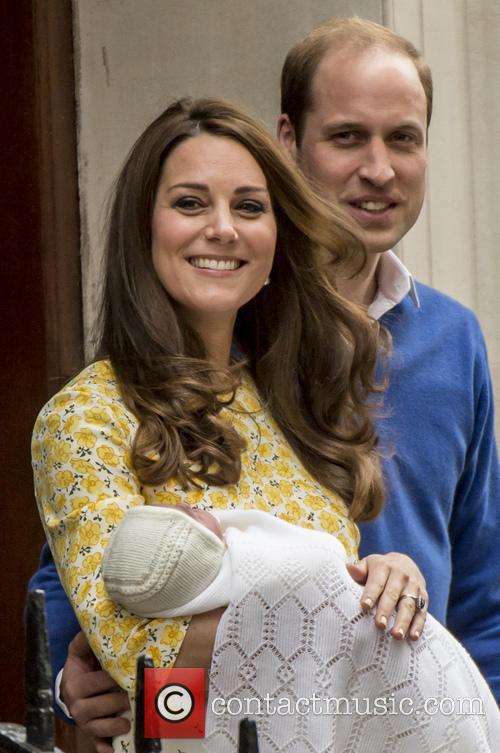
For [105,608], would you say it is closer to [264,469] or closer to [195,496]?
[195,496]

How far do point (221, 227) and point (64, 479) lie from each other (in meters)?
0.54

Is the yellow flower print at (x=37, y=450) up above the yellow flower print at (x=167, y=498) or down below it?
above

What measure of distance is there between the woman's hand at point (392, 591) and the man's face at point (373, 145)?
3.48 feet

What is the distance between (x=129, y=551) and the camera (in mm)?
2256

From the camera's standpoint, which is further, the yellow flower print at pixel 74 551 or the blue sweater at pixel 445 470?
the blue sweater at pixel 445 470

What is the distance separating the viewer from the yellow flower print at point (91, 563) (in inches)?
93.3

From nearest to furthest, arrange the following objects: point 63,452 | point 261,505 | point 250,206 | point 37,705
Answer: point 37,705, point 63,452, point 261,505, point 250,206

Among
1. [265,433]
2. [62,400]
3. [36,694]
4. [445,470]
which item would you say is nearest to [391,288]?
[445,470]

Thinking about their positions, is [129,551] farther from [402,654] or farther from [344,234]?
[344,234]

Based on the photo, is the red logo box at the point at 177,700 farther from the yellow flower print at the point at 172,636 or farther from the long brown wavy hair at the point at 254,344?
the long brown wavy hair at the point at 254,344

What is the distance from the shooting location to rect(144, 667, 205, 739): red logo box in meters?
2.30

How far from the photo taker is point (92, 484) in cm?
241

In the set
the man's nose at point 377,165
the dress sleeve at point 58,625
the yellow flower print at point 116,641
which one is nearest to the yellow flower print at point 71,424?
the yellow flower print at point 116,641

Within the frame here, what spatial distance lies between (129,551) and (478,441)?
1187 mm
